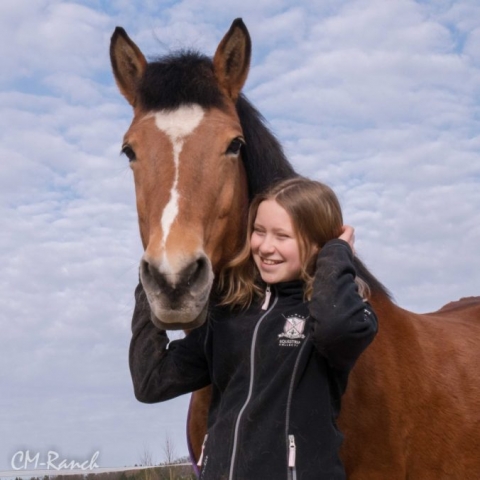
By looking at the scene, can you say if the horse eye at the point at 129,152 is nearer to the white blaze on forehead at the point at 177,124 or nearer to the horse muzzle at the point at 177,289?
the white blaze on forehead at the point at 177,124

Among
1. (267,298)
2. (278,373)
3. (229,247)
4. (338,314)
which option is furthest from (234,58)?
(278,373)

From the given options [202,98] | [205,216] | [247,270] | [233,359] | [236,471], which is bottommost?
[236,471]

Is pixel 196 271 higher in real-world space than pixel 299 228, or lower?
lower

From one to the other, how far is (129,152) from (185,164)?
0.49 meters

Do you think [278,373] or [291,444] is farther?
[278,373]

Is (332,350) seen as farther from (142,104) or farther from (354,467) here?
(142,104)

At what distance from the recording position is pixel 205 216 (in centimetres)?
345

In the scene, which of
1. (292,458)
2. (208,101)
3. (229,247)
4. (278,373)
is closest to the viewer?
(292,458)

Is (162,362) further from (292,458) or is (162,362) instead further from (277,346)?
(292,458)

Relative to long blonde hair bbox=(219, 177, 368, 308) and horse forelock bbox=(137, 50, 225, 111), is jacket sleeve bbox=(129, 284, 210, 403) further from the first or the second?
horse forelock bbox=(137, 50, 225, 111)

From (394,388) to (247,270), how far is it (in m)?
1.28

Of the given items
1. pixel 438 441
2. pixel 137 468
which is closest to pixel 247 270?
pixel 438 441

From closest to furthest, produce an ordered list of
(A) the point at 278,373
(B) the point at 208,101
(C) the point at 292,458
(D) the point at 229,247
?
(C) the point at 292,458 < (A) the point at 278,373 < (D) the point at 229,247 < (B) the point at 208,101

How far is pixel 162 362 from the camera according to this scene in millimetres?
3510
